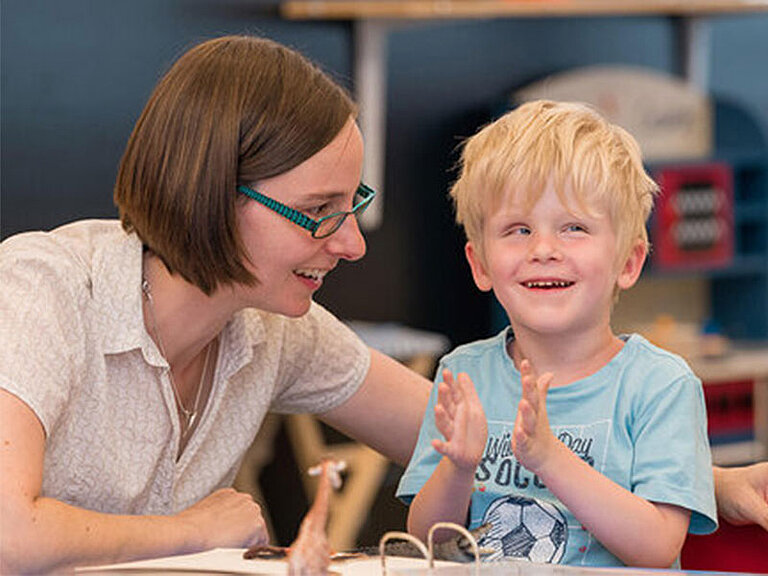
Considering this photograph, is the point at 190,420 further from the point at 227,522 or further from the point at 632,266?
the point at 632,266

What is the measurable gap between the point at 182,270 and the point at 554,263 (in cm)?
47

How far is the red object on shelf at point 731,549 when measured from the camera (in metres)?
1.57

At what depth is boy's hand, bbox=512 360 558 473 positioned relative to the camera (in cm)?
130

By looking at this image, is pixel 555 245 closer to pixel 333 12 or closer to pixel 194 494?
pixel 194 494

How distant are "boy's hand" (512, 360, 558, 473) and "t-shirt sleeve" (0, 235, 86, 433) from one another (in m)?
0.52

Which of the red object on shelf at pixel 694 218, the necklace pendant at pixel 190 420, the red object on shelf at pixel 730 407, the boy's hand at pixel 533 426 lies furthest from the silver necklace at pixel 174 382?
the red object on shelf at pixel 694 218

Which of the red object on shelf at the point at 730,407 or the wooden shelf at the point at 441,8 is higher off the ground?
the wooden shelf at the point at 441,8

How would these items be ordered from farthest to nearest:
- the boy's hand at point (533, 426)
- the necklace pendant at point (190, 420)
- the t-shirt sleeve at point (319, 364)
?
the t-shirt sleeve at point (319, 364), the necklace pendant at point (190, 420), the boy's hand at point (533, 426)

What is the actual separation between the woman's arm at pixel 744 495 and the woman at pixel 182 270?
531 millimetres

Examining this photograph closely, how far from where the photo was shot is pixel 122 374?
165cm

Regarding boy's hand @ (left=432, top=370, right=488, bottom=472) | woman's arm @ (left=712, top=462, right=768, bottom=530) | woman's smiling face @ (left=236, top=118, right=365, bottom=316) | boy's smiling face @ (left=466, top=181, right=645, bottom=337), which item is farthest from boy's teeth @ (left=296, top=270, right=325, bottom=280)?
woman's arm @ (left=712, top=462, right=768, bottom=530)

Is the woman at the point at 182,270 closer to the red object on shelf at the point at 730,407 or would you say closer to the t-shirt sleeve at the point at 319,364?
the t-shirt sleeve at the point at 319,364

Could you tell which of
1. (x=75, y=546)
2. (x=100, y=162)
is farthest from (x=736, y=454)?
(x=75, y=546)

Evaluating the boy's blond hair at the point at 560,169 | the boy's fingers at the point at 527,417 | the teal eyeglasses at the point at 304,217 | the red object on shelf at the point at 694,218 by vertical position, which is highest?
the boy's blond hair at the point at 560,169
